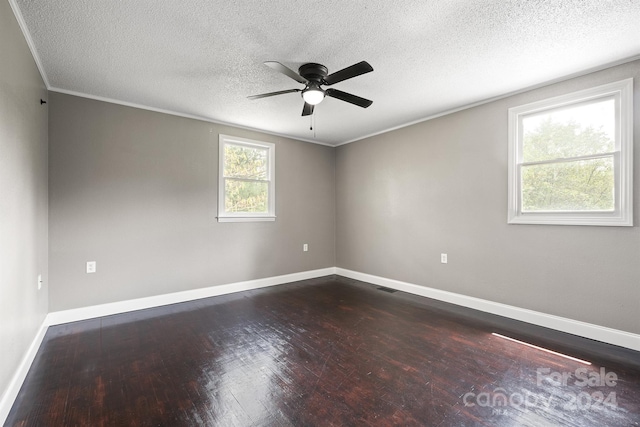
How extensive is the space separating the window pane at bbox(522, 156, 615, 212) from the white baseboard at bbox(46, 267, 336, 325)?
3475 mm

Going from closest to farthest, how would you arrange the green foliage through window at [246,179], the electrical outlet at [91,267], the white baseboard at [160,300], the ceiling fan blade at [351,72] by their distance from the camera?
the ceiling fan blade at [351,72] → the white baseboard at [160,300] → the electrical outlet at [91,267] → the green foliage through window at [246,179]

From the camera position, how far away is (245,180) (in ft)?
14.7

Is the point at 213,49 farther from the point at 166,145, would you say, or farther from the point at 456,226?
the point at 456,226

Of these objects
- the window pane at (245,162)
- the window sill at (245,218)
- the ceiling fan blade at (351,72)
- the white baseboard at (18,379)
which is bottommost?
the white baseboard at (18,379)

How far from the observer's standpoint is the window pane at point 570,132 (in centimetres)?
265

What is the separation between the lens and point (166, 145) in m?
3.78

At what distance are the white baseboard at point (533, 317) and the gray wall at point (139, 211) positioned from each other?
85.3 inches

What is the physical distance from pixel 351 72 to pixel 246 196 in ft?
9.11

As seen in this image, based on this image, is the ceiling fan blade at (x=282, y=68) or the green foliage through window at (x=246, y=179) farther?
the green foliage through window at (x=246, y=179)

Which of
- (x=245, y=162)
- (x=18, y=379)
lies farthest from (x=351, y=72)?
(x=18, y=379)

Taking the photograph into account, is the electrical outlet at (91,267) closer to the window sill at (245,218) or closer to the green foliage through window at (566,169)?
the window sill at (245,218)

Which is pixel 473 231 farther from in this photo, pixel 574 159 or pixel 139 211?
pixel 139 211

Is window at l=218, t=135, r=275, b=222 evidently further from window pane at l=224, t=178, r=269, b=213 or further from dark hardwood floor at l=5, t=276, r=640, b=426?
dark hardwood floor at l=5, t=276, r=640, b=426

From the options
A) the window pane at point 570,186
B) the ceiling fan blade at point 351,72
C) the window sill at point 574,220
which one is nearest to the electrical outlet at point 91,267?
the ceiling fan blade at point 351,72
